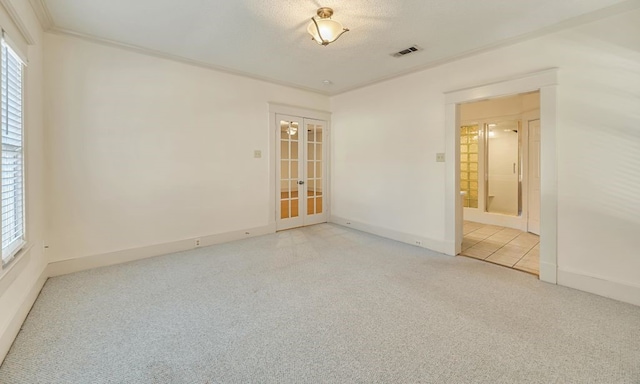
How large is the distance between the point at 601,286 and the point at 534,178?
2924 mm

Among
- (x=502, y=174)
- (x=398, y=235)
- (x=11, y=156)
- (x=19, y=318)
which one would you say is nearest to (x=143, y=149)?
(x=11, y=156)

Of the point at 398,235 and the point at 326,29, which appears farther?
the point at 398,235

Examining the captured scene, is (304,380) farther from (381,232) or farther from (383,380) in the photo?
(381,232)

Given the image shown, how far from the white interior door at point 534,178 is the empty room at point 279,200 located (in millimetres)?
37

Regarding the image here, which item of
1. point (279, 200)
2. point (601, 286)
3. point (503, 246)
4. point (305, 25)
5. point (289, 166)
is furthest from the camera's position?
point (289, 166)

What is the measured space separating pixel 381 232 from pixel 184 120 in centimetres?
367

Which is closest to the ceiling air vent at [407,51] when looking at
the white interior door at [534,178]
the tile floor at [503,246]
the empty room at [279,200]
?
the empty room at [279,200]

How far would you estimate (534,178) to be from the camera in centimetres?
505

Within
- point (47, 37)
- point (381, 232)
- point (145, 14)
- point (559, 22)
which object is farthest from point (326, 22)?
point (381, 232)

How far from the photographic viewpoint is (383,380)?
1.61m

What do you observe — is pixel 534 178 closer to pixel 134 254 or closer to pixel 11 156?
pixel 134 254

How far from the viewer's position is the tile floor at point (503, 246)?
3578mm

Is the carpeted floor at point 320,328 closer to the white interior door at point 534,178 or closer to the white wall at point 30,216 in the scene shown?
the white wall at point 30,216

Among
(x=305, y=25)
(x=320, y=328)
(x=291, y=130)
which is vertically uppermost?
(x=305, y=25)
